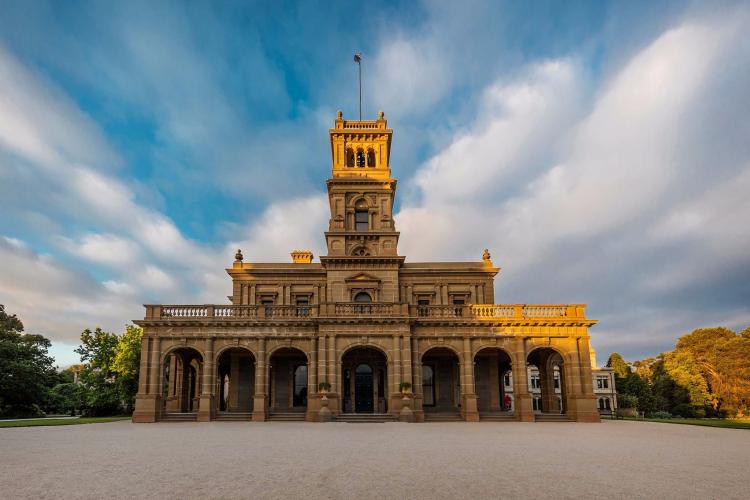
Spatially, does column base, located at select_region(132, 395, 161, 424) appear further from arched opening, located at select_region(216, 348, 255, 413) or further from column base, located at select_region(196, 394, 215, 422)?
arched opening, located at select_region(216, 348, 255, 413)

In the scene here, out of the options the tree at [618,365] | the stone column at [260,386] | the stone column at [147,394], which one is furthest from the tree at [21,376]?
the tree at [618,365]

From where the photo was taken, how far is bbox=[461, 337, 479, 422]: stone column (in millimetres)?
36094

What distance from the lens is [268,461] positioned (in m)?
14.5

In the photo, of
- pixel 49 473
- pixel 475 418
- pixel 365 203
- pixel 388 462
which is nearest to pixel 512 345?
pixel 475 418

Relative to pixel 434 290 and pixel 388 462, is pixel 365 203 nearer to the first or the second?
pixel 434 290

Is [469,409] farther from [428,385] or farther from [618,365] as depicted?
[618,365]

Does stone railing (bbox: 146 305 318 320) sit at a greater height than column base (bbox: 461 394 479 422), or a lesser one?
greater

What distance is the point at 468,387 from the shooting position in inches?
1452

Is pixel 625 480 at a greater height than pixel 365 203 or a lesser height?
lesser

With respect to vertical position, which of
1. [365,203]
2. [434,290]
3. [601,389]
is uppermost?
[365,203]

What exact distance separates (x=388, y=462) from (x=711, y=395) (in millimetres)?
68929

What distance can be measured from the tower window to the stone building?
0.37ft

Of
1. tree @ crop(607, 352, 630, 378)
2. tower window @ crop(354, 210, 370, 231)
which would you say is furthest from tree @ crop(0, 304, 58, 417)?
tree @ crop(607, 352, 630, 378)

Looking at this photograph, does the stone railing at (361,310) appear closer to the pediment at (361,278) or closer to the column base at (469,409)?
the pediment at (361,278)
